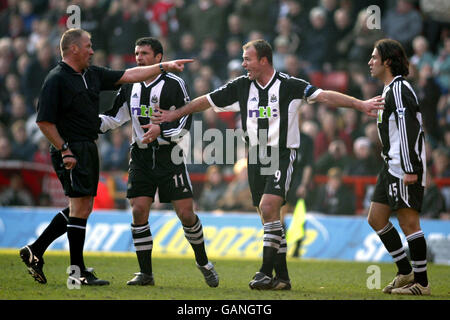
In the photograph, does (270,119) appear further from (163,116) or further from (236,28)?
(236,28)

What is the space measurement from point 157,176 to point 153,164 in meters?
0.14

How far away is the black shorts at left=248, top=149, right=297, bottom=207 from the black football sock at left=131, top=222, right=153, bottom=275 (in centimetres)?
124

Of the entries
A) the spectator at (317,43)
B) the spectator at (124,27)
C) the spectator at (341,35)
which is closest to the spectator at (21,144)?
the spectator at (124,27)

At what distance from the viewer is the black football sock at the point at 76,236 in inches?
325

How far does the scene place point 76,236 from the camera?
8.24 m

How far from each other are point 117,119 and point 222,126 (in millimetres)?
8595

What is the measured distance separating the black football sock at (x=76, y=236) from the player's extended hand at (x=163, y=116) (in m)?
1.30

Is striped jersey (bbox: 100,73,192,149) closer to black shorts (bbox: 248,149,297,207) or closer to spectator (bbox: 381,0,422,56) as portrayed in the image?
black shorts (bbox: 248,149,297,207)

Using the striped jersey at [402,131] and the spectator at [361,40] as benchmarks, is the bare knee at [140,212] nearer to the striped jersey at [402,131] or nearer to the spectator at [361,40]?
the striped jersey at [402,131]

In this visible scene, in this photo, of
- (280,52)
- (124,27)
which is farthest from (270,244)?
(124,27)

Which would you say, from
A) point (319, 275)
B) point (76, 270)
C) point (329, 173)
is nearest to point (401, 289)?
point (319, 275)

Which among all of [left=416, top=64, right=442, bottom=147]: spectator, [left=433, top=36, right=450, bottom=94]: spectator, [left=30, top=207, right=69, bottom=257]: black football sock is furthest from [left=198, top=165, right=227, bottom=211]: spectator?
[left=30, top=207, right=69, bottom=257]: black football sock

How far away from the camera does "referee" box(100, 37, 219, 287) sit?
28.0ft
